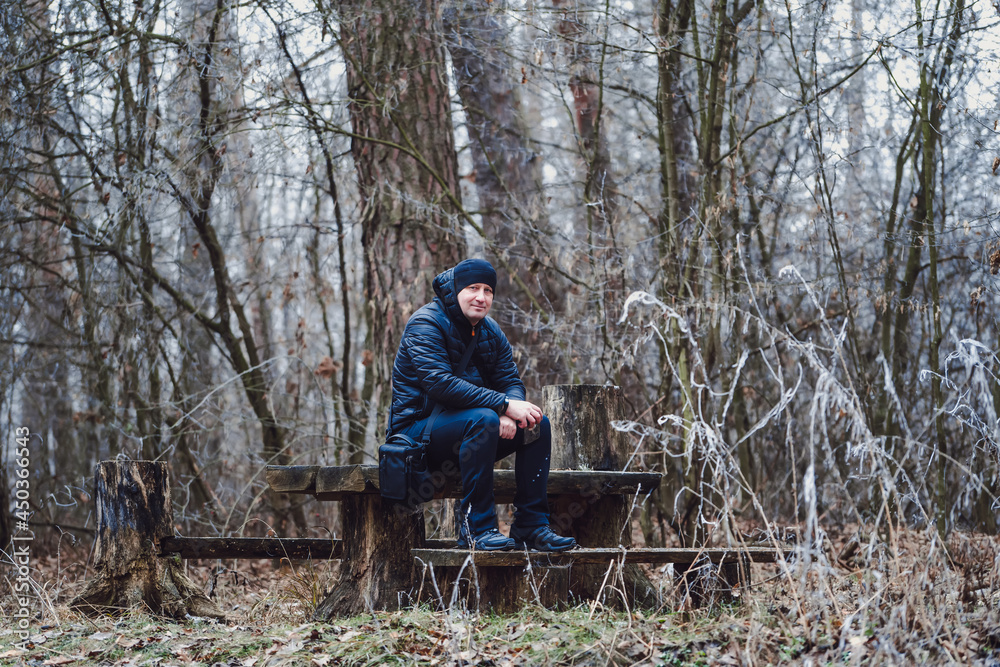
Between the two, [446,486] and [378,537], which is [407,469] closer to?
[446,486]

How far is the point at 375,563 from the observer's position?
4.64 metres

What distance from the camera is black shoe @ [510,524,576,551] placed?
4.16 metres

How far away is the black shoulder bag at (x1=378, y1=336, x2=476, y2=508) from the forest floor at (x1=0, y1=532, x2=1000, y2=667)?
1.77 feet

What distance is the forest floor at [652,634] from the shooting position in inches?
119

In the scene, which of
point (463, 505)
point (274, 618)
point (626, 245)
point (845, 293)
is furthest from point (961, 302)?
point (274, 618)

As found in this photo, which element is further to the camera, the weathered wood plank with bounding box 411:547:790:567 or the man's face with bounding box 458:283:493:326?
the man's face with bounding box 458:283:493:326

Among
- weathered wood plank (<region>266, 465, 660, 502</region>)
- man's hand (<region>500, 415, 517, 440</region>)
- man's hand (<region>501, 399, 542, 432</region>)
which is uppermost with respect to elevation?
man's hand (<region>501, 399, 542, 432</region>)

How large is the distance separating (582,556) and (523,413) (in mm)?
707

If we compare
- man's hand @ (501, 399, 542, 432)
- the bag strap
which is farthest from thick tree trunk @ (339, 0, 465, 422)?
man's hand @ (501, 399, 542, 432)

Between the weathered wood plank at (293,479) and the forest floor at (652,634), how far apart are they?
65 centimetres

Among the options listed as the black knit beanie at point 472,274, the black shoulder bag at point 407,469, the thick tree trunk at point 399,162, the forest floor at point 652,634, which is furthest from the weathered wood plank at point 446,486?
the thick tree trunk at point 399,162

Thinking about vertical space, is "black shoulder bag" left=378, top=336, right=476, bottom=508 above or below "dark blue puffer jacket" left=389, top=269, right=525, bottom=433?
below

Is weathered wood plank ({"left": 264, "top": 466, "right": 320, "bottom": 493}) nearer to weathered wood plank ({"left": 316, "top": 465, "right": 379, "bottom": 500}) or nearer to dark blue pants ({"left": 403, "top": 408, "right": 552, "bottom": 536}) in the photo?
weathered wood plank ({"left": 316, "top": 465, "right": 379, "bottom": 500})

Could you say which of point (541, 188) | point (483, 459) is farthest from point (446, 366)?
point (541, 188)
